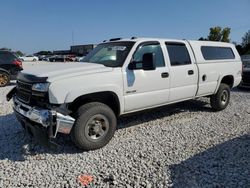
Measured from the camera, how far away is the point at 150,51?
5.51m

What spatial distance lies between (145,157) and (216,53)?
4.16 meters

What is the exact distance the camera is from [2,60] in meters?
12.7

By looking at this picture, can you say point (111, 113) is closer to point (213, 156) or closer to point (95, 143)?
point (95, 143)

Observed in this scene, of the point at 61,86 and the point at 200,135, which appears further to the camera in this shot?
the point at 200,135

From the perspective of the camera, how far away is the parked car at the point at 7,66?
1250 cm

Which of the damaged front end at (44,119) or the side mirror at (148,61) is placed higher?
the side mirror at (148,61)

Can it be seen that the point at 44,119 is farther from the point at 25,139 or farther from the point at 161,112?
the point at 161,112

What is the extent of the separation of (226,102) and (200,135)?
2.66 metres

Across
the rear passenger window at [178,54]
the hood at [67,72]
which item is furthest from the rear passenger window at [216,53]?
the hood at [67,72]

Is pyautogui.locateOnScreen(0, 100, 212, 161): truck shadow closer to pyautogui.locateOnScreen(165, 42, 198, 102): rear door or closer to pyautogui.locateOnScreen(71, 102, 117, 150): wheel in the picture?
pyautogui.locateOnScreen(71, 102, 117, 150): wheel

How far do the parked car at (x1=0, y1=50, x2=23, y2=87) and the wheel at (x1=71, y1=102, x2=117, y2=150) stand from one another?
30.7 ft

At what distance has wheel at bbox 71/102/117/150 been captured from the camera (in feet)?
14.5

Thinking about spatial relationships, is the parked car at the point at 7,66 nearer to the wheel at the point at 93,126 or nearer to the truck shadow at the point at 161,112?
the truck shadow at the point at 161,112

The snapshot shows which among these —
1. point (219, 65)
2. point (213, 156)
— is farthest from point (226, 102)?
point (213, 156)
